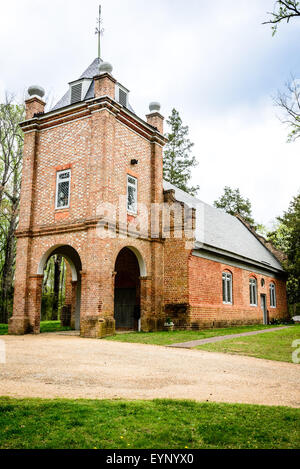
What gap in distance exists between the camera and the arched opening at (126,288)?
20.8m

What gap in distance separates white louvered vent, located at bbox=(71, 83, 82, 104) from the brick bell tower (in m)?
0.05

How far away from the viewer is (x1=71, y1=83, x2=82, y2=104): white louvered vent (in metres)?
18.7

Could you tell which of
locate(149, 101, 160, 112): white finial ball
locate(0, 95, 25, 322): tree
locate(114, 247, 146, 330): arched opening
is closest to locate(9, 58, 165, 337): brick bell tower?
locate(114, 247, 146, 330): arched opening

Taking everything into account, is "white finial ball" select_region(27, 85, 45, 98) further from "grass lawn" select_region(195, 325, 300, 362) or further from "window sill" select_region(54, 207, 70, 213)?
"grass lawn" select_region(195, 325, 300, 362)

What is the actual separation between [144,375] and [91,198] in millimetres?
9257

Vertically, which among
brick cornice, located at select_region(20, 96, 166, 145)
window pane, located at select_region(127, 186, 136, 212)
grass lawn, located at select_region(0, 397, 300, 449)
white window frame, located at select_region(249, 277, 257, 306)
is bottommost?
grass lawn, located at select_region(0, 397, 300, 449)

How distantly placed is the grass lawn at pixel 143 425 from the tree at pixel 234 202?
4353 cm

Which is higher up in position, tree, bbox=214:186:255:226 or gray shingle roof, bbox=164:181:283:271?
tree, bbox=214:186:255:226

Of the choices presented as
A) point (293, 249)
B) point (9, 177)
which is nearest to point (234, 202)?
point (293, 249)

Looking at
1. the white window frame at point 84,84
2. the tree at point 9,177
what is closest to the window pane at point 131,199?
the white window frame at point 84,84

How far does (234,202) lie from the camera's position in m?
48.1

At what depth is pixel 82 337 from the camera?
1488 cm

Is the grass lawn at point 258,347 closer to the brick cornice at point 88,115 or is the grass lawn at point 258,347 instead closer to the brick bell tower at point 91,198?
the brick bell tower at point 91,198

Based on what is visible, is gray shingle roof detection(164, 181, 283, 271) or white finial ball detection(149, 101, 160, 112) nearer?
white finial ball detection(149, 101, 160, 112)
